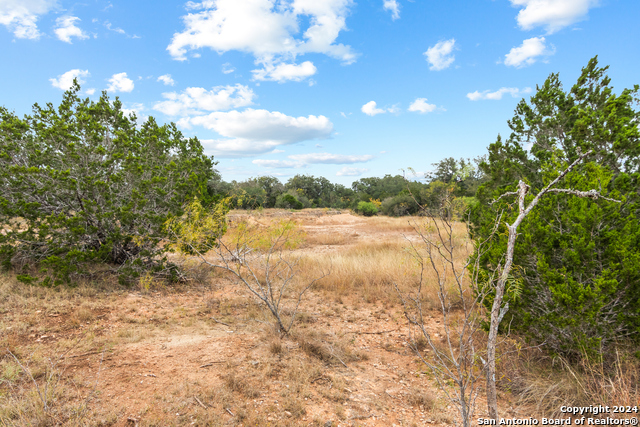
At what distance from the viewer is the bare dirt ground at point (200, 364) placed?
2746 millimetres

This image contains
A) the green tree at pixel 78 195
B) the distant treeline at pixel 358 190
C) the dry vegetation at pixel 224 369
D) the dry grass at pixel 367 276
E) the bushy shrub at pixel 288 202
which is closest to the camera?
the dry vegetation at pixel 224 369

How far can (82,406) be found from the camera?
268 cm

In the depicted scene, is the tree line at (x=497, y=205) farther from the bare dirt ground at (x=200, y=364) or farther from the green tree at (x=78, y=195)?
the bare dirt ground at (x=200, y=364)

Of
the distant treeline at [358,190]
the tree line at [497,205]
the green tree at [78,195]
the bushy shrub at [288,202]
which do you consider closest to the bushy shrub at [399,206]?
the distant treeline at [358,190]

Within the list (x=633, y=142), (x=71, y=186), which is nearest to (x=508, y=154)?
(x=633, y=142)

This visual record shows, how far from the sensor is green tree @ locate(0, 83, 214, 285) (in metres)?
5.90

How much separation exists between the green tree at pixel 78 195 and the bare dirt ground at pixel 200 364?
0.79m

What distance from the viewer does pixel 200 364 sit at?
359 centimetres

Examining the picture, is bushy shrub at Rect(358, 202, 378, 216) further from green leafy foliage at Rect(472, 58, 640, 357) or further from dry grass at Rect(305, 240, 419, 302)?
green leafy foliage at Rect(472, 58, 640, 357)

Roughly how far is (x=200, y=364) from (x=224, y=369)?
1.12 feet

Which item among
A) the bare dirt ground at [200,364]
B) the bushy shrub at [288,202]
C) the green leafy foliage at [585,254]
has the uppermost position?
the bushy shrub at [288,202]

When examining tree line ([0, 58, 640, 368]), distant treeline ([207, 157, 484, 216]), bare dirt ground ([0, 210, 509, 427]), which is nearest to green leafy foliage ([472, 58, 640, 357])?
tree line ([0, 58, 640, 368])

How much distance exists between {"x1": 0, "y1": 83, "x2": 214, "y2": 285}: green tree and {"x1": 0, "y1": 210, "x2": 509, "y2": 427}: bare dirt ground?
0.79 meters

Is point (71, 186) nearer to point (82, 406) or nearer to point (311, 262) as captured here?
point (82, 406)
